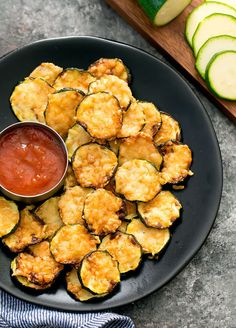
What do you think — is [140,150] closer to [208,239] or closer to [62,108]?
[62,108]

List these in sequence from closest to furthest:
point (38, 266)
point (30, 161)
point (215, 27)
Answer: point (30, 161)
point (38, 266)
point (215, 27)

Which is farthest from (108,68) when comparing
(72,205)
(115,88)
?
(72,205)

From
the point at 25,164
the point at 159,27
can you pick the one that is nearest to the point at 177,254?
the point at 25,164

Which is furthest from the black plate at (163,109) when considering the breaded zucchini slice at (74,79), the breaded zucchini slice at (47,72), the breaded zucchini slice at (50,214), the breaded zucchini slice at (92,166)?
the breaded zucchini slice at (92,166)

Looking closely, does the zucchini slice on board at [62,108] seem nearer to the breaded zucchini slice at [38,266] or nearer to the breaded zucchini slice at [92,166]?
the breaded zucchini slice at [92,166]

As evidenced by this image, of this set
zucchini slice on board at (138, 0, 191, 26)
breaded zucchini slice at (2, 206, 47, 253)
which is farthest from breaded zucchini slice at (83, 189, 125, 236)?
zucchini slice on board at (138, 0, 191, 26)

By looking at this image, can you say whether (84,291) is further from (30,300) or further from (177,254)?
(177,254)
